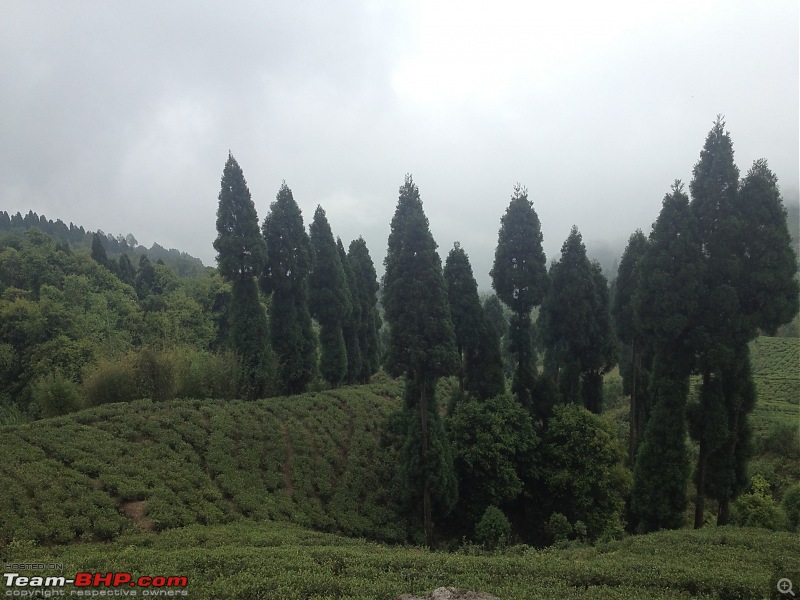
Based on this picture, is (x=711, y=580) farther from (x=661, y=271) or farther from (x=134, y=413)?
(x=134, y=413)

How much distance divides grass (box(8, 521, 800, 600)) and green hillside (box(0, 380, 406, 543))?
128cm

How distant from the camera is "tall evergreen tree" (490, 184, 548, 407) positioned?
21188 mm

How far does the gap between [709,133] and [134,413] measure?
23.7 meters

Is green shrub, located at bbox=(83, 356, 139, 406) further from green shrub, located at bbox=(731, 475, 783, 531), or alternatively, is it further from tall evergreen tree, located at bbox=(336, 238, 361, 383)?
green shrub, located at bbox=(731, 475, 783, 531)

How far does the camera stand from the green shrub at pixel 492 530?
13807mm

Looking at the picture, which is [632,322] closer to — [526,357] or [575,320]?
[575,320]

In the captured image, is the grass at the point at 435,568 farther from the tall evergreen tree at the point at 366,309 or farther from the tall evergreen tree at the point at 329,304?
the tall evergreen tree at the point at 366,309

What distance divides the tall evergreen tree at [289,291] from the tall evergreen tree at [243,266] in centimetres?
143

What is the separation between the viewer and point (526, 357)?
21.5 meters

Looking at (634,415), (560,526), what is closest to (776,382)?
(634,415)

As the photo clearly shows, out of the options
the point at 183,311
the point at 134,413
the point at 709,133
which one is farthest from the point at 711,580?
the point at 183,311

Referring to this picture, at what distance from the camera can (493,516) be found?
566 inches

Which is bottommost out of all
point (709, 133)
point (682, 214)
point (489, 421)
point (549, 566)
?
point (549, 566)

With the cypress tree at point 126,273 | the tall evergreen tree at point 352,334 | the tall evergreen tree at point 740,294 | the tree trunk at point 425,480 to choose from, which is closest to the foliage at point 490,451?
the tree trunk at point 425,480
